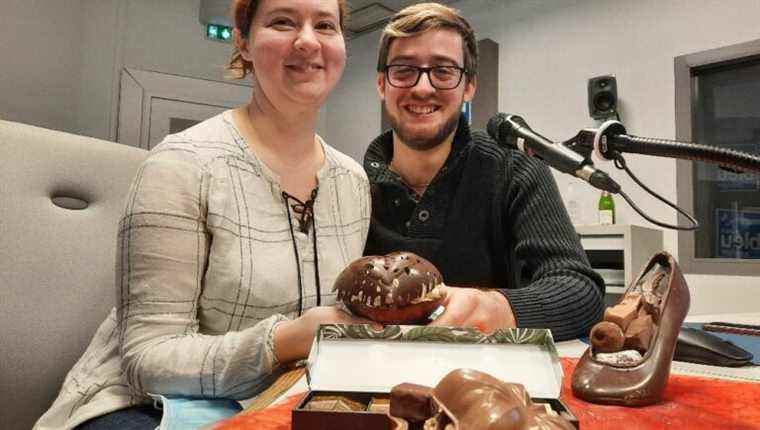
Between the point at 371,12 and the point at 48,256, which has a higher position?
the point at 371,12

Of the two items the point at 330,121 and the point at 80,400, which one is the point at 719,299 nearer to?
the point at 80,400

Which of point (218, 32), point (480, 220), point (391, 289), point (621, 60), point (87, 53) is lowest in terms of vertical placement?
point (391, 289)

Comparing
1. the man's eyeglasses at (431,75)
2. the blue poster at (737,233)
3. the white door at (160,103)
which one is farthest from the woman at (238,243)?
the white door at (160,103)

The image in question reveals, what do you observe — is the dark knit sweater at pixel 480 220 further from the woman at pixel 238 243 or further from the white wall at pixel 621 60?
the white wall at pixel 621 60

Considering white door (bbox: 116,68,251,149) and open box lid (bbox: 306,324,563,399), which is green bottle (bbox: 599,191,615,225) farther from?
open box lid (bbox: 306,324,563,399)

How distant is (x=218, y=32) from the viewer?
13.5 feet

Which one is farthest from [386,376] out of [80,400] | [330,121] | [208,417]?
[330,121]

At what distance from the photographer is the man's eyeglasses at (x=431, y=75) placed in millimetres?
1276

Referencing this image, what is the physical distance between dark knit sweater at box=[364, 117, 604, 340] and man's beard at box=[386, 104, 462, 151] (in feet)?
0.15

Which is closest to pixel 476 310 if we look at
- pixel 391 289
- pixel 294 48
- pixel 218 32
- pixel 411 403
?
pixel 391 289

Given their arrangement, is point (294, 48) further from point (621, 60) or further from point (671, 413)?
point (621, 60)

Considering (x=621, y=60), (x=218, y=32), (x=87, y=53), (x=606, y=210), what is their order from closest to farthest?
(x=606, y=210) < (x=621, y=60) < (x=87, y=53) < (x=218, y=32)

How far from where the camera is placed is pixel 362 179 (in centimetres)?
116

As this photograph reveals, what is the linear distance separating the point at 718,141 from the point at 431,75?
236 centimetres
